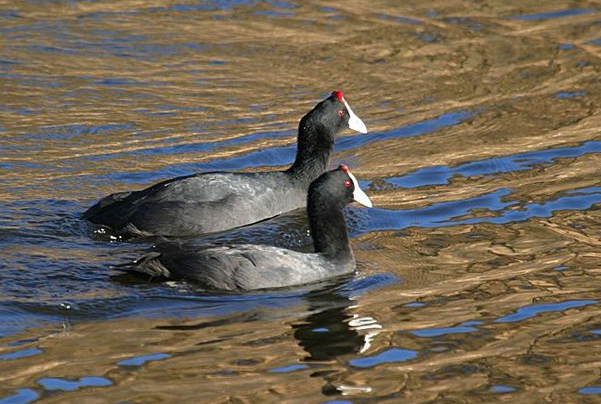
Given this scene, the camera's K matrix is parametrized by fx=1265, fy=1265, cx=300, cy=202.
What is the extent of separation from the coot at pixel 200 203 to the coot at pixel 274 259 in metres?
0.91

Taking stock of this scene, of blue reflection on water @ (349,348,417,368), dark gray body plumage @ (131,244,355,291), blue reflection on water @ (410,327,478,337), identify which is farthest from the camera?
dark gray body plumage @ (131,244,355,291)

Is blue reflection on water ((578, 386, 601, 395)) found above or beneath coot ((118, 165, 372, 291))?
beneath

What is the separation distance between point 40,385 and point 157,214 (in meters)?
3.18

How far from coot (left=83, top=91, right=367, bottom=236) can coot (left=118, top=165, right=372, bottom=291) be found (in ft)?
2.98

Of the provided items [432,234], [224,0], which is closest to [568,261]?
[432,234]

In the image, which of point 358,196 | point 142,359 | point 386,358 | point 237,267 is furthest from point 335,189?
point 142,359

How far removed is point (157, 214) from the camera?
9297 mm

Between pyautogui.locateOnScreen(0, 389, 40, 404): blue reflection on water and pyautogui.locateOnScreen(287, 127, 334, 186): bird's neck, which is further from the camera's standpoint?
pyautogui.locateOnScreen(287, 127, 334, 186): bird's neck

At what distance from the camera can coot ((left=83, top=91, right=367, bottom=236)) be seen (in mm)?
9289

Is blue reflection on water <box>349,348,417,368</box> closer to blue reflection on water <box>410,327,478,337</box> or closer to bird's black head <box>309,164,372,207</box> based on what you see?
blue reflection on water <box>410,327,478,337</box>

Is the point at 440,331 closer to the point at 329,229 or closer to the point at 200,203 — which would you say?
the point at 329,229

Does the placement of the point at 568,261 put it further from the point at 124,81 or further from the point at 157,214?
the point at 124,81

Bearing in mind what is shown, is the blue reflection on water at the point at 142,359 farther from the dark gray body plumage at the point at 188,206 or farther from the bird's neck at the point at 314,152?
the bird's neck at the point at 314,152

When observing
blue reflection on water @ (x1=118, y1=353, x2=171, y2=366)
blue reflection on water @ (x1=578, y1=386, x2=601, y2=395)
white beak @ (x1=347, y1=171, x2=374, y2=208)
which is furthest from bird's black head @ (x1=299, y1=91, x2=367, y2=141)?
blue reflection on water @ (x1=578, y1=386, x2=601, y2=395)
